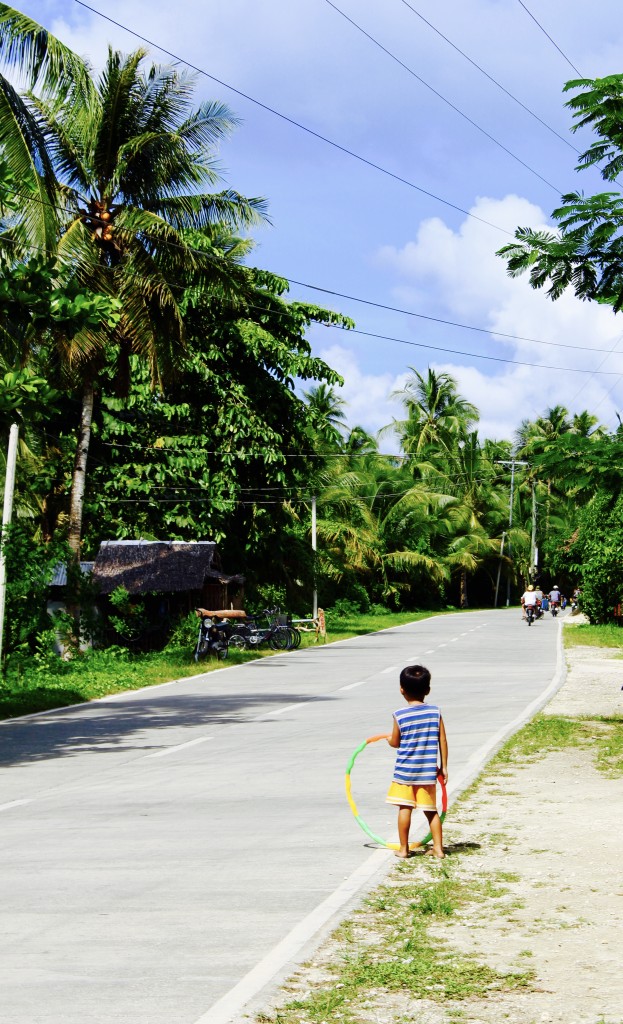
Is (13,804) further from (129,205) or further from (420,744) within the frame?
(129,205)

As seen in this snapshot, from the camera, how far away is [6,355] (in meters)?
20.6

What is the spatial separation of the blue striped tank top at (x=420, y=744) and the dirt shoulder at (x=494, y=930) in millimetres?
526

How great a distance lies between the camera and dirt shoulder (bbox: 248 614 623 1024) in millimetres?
4922

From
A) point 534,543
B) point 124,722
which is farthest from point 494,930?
point 534,543

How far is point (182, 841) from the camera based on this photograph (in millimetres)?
8516

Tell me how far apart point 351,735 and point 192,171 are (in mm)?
15917

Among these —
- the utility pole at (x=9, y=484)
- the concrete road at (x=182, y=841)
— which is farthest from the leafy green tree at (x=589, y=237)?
the utility pole at (x=9, y=484)

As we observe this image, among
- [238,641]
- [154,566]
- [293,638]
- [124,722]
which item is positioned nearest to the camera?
[124,722]

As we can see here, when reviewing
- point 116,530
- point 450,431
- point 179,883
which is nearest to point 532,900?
point 179,883

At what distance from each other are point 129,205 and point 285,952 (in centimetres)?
2255

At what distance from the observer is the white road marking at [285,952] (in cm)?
486

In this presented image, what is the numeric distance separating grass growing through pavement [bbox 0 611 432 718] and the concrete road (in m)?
1.12

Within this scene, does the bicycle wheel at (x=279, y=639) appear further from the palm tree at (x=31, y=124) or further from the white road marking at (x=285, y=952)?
the white road marking at (x=285, y=952)

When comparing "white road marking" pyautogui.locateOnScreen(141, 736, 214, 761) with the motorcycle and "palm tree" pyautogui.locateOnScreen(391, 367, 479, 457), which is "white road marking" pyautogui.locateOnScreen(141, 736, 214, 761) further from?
"palm tree" pyautogui.locateOnScreen(391, 367, 479, 457)
